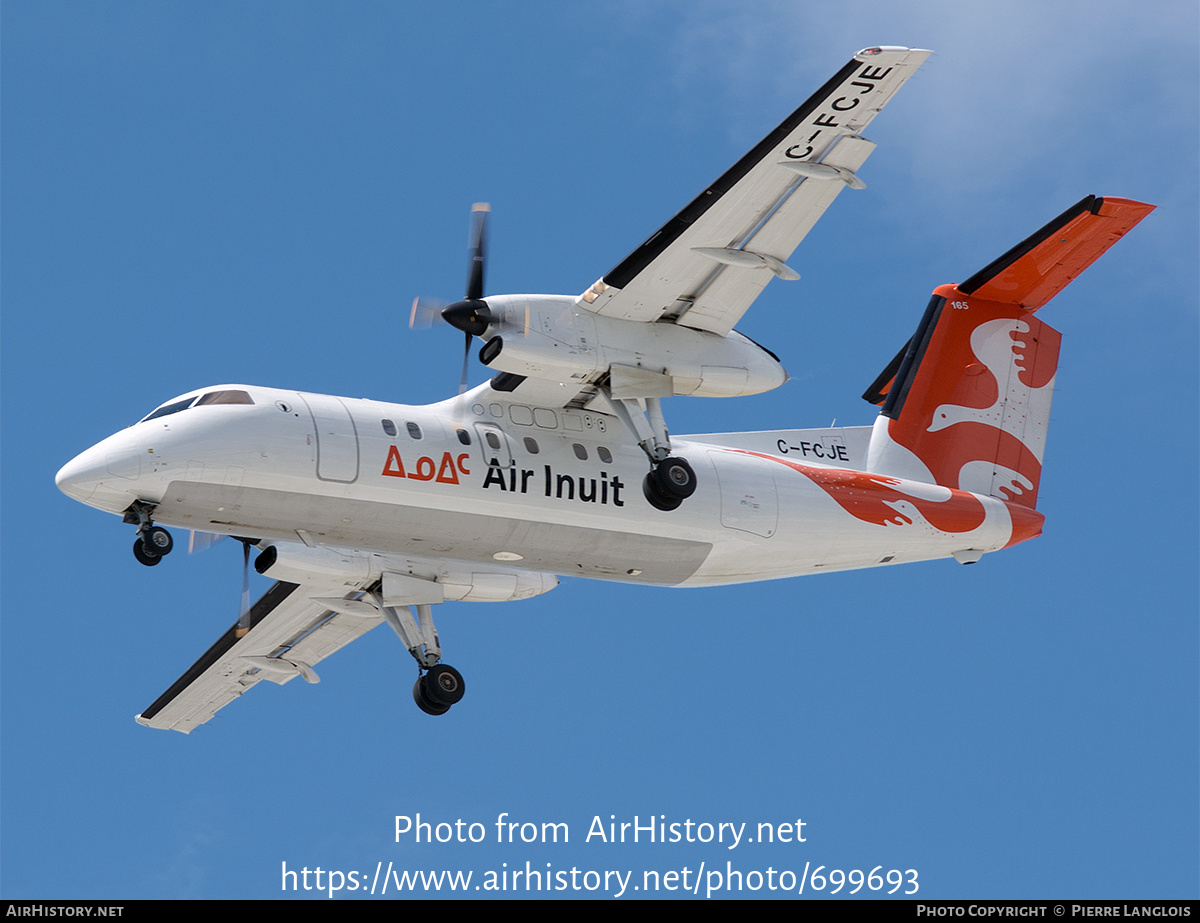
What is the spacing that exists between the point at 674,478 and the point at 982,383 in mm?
5858

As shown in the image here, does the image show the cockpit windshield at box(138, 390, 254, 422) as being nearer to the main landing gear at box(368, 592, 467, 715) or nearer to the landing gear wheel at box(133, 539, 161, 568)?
the landing gear wheel at box(133, 539, 161, 568)

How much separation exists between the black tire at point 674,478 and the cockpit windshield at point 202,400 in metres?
→ 4.19

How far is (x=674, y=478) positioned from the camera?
1622cm

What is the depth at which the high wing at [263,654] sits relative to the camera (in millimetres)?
19344

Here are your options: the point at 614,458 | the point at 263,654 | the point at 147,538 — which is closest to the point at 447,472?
the point at 614,458

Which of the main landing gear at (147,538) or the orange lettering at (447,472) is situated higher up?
the orange lettering at (447,472)

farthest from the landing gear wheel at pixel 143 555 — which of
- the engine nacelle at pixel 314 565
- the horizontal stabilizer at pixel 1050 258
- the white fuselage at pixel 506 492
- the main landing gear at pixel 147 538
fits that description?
the horizontal stabilizer at pixel 1050 258

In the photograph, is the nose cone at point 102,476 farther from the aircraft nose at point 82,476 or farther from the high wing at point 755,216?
the high wing at point 755,216

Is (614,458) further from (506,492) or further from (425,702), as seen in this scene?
(425,702)

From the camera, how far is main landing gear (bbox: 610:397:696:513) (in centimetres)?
1619

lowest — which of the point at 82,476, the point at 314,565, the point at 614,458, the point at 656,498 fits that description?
the point at 82,476

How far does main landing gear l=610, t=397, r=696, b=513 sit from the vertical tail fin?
12.0 ft

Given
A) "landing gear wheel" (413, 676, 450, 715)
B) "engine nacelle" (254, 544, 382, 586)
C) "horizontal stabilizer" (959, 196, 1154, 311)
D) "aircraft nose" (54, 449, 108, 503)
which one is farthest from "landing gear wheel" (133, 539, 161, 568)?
"horizontal stabilizer" (959, 196, 1154, 311)
